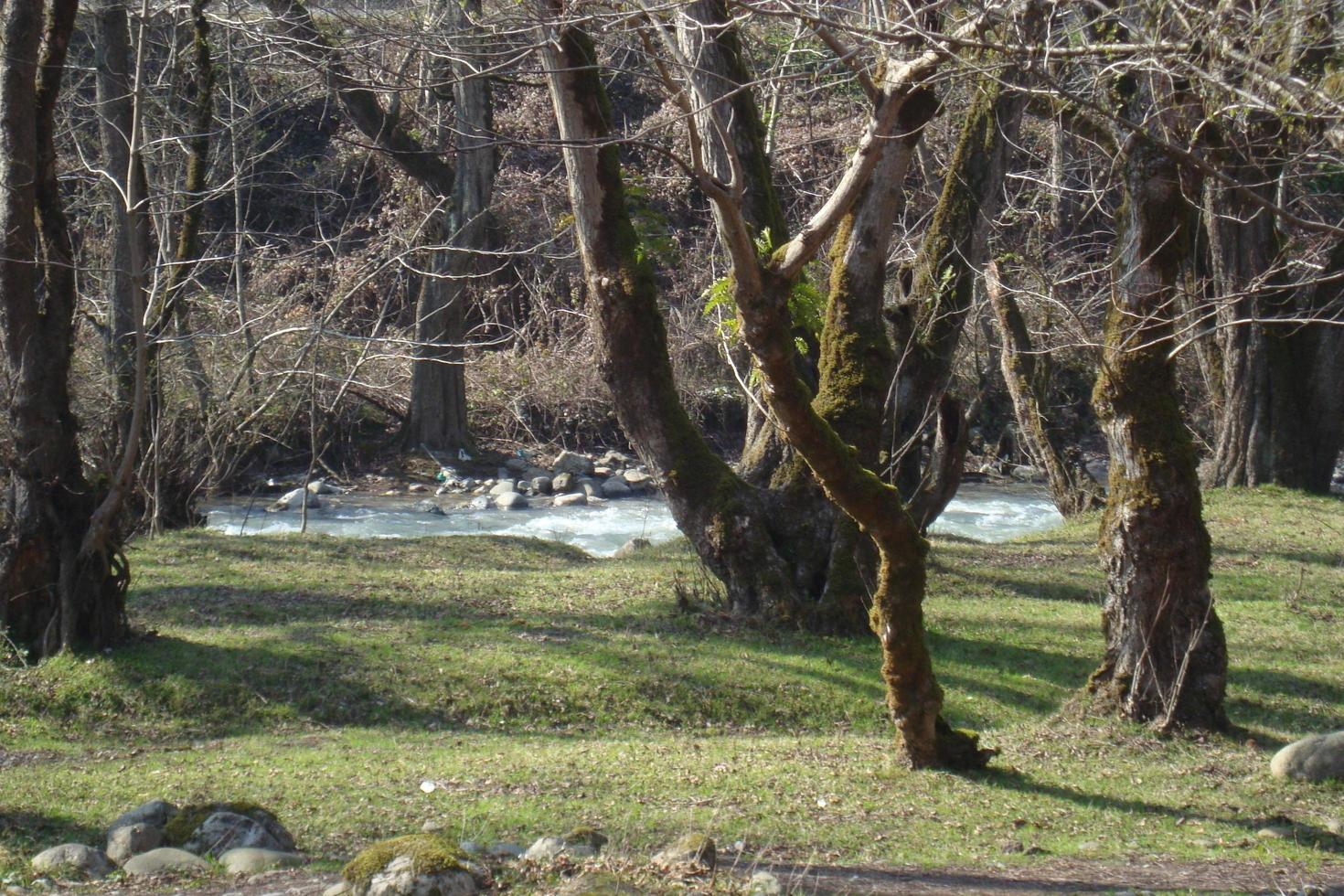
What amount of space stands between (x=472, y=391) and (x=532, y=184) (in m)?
4.21

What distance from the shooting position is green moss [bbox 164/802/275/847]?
5.56 m

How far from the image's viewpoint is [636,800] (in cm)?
646

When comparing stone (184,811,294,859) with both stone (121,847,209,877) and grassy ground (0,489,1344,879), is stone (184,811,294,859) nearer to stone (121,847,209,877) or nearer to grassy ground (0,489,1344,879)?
stone (121,847,209,877)

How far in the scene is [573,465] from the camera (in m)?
23.6

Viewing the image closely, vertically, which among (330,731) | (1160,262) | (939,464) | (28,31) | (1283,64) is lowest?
(330,731)

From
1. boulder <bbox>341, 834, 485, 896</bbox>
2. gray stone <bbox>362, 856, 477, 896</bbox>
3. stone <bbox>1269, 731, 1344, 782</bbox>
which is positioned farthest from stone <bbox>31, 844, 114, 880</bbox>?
stone <bbox>1269, 731, 1344, 782</bbox>

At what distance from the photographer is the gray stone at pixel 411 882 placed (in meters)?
4.48

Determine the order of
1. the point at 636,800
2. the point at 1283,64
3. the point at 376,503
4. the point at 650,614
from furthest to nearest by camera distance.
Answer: the point at 376,503
the point at 650,614
the point at 636,800
the point at 1283,64

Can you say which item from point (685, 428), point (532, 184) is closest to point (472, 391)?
point (532, 184)

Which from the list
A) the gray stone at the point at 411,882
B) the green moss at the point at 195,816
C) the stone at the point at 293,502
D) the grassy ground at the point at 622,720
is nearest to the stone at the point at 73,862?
the grassy ground at the point at 622,720

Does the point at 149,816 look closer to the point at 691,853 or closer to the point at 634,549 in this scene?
the point at 691,853

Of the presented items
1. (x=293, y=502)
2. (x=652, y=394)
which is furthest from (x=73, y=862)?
(x=293, y=502)

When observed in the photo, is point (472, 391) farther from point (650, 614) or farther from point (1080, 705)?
point (1080, 705)

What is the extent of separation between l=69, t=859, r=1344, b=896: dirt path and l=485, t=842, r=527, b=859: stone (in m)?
0.61
